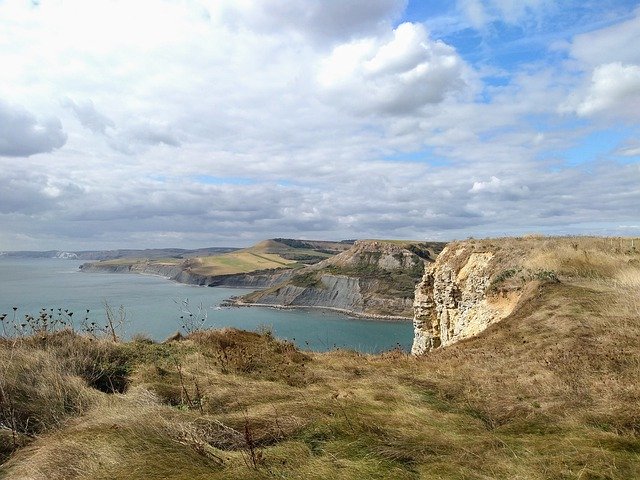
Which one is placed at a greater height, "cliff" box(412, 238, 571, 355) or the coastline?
"cliff" box(412, 238, 571, 355)

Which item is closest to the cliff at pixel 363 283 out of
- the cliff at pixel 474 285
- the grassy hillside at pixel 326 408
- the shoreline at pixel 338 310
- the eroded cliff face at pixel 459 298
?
the shoreline at pixel 338 310

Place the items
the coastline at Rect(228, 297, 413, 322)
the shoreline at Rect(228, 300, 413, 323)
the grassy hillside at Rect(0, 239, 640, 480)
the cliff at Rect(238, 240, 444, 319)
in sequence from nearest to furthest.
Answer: the grassy hillside at Rect(0, 239, 640, 480)
the shoreline at Rect(228, 300, 413, 323)
the coastline at Rect(228, 297, 413, 322)
the cliff at Rect(238, 240, 444, 319)

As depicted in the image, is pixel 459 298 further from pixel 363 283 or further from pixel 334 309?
pixel 363 283

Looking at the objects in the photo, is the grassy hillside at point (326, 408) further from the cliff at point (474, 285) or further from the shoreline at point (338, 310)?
the shoreline at point (338, 310)

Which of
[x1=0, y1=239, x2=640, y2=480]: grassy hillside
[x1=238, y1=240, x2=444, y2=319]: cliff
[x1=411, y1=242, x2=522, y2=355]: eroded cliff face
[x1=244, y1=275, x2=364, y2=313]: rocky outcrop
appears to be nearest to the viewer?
[x1=0, y1=239, x2=640, y2=480]: grassy hillside

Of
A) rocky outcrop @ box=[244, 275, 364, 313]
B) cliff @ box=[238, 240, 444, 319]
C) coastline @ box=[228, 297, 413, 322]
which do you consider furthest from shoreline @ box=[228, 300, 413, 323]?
rocky outcrop @ box=[244, 275, 364, 313]

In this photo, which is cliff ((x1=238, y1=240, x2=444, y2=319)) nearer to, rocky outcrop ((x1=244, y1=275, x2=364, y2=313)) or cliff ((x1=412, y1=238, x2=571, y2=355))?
rocky outcrop ((x1=244, y1=275, x2=364, y2=313))
